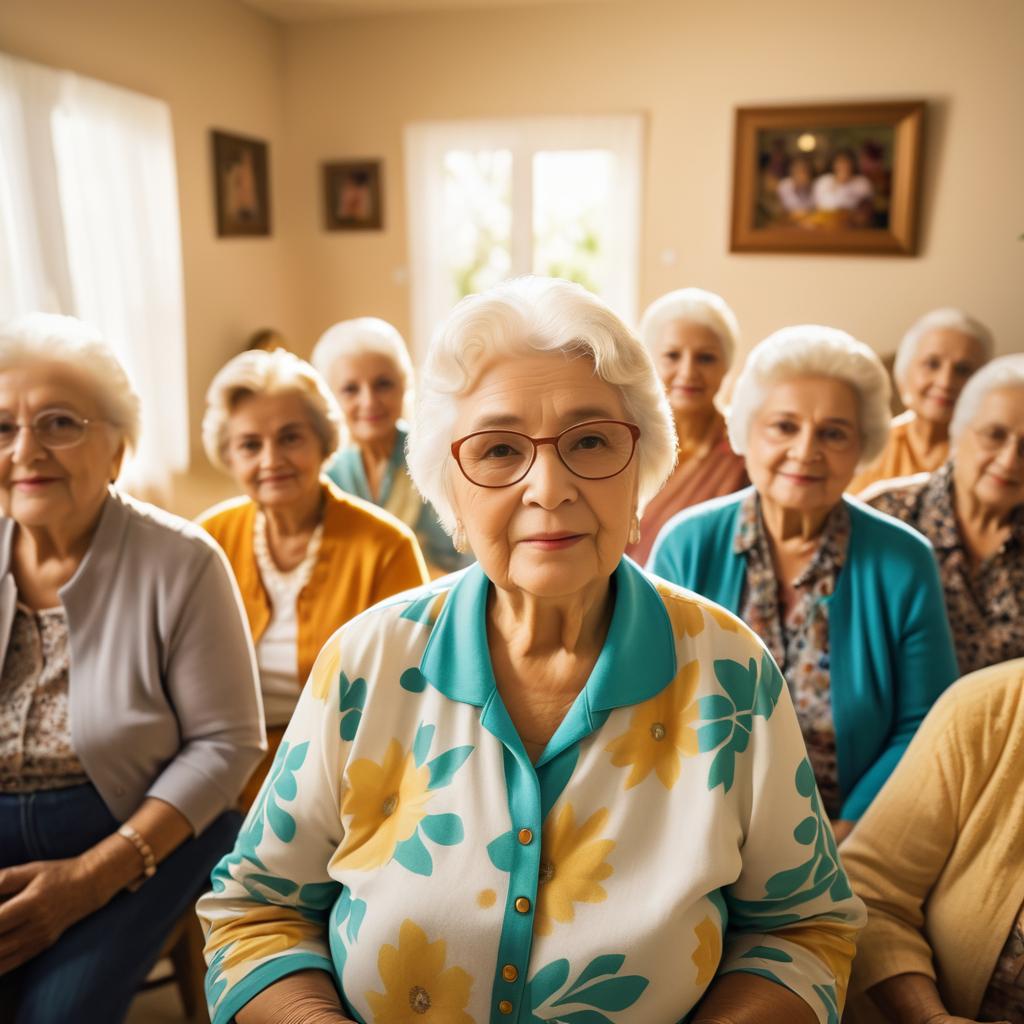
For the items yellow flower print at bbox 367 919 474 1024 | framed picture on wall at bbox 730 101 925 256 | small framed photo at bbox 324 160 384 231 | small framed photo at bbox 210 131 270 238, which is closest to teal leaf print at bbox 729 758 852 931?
yellow flower print at bbox 367 919 474 1024

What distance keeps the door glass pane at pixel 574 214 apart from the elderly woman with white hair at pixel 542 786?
14.1ft

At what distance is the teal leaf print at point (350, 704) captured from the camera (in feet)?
3.47

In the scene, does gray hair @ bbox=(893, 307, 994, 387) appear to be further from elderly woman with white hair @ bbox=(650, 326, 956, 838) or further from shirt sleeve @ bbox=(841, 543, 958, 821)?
shirt sleeve @ bbox=(841, 543, 958, 821)

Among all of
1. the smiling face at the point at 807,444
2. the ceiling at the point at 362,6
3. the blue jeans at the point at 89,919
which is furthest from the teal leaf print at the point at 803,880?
the ceiling at the point at 362,6

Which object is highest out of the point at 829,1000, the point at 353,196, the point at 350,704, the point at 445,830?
the point at 353,196

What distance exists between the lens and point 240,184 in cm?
496

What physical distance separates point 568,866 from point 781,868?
9.7 inches

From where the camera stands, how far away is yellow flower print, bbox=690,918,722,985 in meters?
1.00

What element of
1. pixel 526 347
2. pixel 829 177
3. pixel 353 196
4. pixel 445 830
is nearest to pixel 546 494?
pixel 526 347

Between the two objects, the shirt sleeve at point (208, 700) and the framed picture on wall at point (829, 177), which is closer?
the shirt sleeve at point (208, 700)

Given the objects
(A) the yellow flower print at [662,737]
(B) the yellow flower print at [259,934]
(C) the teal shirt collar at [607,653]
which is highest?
(C) the teal shirt collar at [607,653]

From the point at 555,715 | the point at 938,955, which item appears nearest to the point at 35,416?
the point at 555,715

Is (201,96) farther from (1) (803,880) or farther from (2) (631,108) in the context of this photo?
(1) (803,880)

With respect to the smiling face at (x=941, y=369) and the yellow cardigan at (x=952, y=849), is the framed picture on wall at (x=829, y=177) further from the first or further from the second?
the yellow cardigan at (x=952, y=849)
